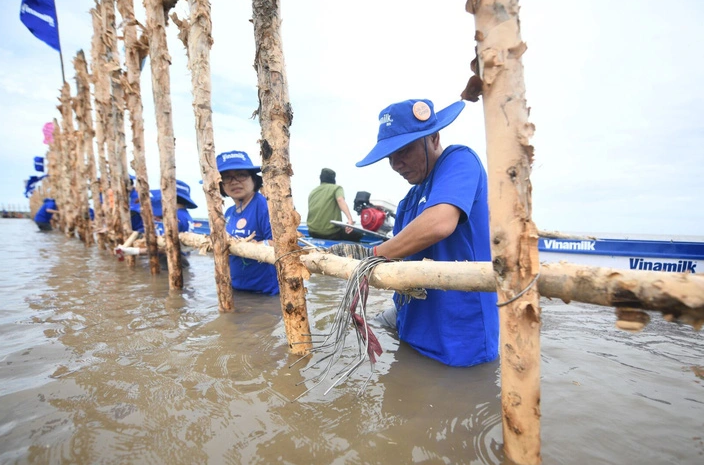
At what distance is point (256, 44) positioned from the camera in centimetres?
214

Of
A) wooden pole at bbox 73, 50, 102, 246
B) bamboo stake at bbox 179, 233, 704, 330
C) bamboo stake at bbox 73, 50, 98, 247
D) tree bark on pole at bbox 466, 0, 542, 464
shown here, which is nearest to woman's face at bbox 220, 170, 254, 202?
bamboo stake at bbox 179, 233, 704, 330

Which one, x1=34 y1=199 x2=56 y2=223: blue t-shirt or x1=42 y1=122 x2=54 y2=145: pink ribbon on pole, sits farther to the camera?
x1=42 y1=122 x2=54 y2=145: pink ribbon on pole

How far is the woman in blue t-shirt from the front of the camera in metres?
3.88

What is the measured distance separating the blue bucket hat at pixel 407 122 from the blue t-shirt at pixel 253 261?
2199 millimetres

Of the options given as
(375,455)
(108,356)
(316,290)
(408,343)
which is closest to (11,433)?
(108,356)

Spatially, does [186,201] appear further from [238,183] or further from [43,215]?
[43,215]

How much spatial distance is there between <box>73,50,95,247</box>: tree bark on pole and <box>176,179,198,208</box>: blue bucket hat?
639 cm

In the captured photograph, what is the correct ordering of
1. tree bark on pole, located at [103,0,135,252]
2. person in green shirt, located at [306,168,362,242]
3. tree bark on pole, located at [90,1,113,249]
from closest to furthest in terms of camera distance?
1. tree bark on pole, located at [103,0,135,252]
2. person in green shirt, located at [306,168,362,242]
3. tree bark on pole, located at [90,1,113,249]

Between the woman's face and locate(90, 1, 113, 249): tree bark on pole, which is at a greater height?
locate(90, 1, 113, 249): tree bark on pole

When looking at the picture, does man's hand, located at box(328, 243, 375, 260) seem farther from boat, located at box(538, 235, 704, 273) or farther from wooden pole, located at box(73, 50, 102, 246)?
wooden pole, located at box(73, 50, 102, 246)

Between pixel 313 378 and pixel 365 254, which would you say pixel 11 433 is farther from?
pixel 365 254

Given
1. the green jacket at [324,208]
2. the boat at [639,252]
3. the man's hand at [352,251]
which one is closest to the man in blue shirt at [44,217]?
the green jacket at [324,208]

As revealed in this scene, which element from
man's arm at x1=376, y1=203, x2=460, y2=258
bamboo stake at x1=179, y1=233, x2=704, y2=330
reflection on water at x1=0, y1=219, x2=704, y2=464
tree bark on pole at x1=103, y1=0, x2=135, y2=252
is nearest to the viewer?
bamboo stake at x1=179, y1=233, x2=704, y2=330

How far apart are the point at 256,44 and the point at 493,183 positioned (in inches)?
72.2
